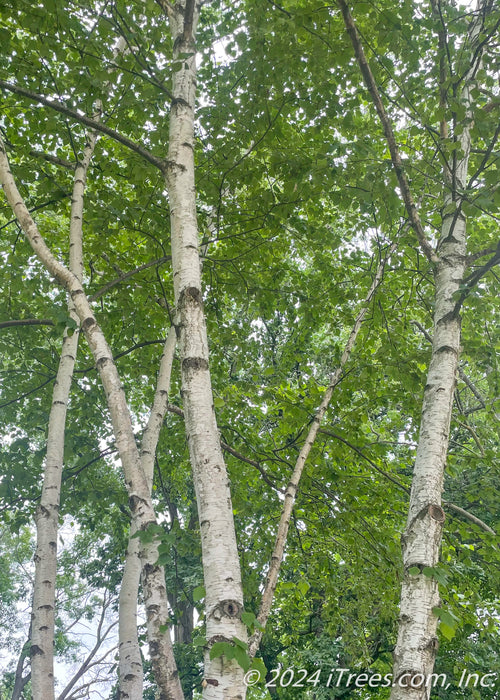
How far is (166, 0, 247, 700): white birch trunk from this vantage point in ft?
6.16

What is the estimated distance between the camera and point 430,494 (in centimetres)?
260

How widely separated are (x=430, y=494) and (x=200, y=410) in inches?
48.8

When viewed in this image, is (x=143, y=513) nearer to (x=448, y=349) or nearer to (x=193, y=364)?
(x=193, y=364)

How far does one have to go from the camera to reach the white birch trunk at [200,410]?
188 centimetres

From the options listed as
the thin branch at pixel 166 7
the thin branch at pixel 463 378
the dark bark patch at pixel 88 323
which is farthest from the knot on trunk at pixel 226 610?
the thin branch at pixel 166 7

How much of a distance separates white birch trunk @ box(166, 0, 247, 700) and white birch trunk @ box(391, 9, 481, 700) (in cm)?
78

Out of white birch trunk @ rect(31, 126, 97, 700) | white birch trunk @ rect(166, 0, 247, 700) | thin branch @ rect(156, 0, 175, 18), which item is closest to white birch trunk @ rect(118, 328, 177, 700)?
white birch trunk @ rect(31, 126, 97, 700)

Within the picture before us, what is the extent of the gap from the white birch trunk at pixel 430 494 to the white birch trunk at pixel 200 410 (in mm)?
783

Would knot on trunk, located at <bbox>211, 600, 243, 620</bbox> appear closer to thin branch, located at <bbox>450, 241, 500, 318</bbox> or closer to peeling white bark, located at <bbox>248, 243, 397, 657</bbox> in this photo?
peeling white bark, located at <bbox>248, 243, 397, 657</bbox>

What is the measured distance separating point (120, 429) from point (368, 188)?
2.37m

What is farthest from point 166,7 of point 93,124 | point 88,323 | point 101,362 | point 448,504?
point 448,504

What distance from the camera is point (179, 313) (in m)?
2.57

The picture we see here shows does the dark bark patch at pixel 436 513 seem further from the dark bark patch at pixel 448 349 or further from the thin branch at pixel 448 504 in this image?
the dark bark patch at pixel 448 349

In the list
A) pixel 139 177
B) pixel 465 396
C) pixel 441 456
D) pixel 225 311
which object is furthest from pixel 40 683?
pixel 465 396
